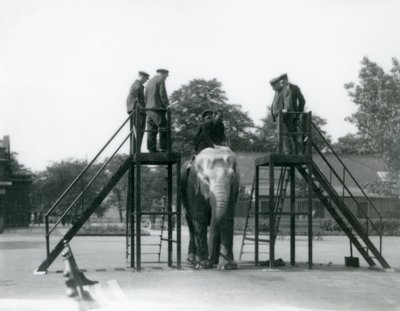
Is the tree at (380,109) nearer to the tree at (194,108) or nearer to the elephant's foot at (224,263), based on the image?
the tree at (194,108)

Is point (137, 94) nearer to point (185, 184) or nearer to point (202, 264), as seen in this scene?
point (185, 184)

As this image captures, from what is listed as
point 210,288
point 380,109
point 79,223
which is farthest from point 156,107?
point 380,109

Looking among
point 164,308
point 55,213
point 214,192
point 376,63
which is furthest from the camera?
point 55,213

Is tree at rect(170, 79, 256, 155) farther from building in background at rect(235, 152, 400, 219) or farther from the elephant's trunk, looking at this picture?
the elephant's trunk

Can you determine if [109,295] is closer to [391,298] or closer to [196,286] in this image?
[196,286]

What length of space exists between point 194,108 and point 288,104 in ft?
151

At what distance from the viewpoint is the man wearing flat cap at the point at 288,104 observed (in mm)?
17766

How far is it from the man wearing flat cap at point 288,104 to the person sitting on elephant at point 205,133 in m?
1.69

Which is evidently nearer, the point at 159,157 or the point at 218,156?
the point at 218,156

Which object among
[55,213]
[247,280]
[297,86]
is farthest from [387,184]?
[247,280]

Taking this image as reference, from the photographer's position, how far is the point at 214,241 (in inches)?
616

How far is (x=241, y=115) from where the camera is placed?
6700 centimetres

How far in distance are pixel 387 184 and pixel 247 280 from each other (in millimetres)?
37705

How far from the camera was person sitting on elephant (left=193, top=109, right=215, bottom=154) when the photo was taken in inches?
693
